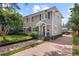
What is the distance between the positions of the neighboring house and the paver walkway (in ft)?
0.73

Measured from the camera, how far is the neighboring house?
4.49m

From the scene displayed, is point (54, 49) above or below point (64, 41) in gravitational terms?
below

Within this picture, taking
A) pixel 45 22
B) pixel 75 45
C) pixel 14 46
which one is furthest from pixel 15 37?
pixel 75 45

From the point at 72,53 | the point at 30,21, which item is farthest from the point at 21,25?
the point at 72,53

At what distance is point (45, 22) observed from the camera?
14.9ft

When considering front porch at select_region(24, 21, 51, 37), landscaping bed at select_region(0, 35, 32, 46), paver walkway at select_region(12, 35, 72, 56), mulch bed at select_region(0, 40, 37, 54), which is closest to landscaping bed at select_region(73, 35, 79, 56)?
paver walkway at select_region(12, 35, 72, 56)

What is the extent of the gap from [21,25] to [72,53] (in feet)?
4.39

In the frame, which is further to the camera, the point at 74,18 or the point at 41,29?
the point at 41,29

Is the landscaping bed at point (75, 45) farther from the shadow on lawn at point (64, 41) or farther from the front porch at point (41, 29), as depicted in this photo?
the front porch at point (41, 29)

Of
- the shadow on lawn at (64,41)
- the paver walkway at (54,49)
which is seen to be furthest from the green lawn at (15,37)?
the shadow on lawn at (64,41)

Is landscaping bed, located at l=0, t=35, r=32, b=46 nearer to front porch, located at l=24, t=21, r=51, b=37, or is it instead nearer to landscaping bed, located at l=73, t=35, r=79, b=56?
front porch, located at l=24, t=21, r=51, b=37

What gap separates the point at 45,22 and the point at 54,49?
26.3 inches

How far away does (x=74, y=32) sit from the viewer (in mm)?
4512

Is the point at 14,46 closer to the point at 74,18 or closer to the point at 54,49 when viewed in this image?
the point at 54,49
